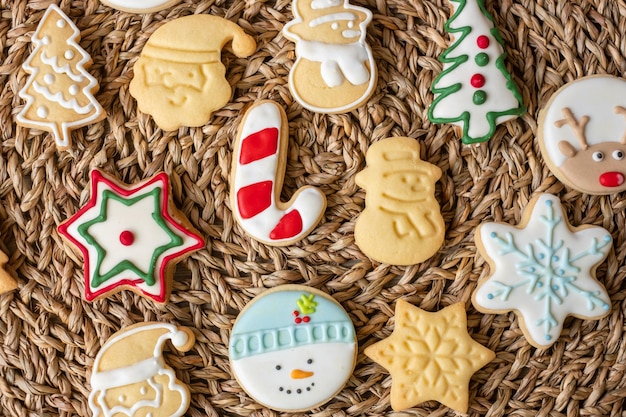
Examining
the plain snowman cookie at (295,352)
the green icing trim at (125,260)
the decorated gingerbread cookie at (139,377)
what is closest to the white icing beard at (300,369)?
the plain snowman cookie at (295,352)

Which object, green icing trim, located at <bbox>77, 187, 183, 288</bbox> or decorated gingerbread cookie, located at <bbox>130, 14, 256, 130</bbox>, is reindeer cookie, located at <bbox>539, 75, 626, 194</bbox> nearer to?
decorated gingerbread cookie, located at <bbox>130, 14, 256, 130</bbox>

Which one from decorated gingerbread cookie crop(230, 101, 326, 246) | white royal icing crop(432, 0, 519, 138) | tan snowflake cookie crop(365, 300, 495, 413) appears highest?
white royal icing crop(432, 0, 519, 138)

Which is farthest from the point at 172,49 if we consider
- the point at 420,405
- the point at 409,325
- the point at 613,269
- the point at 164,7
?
the point at 613,269

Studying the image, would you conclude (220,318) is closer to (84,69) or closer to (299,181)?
(299,181)

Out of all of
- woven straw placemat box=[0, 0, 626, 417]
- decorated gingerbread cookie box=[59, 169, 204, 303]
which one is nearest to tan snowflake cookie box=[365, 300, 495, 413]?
woven straw placemat box=[0, 0, 626, 417]

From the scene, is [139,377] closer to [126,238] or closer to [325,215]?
[126,238]
